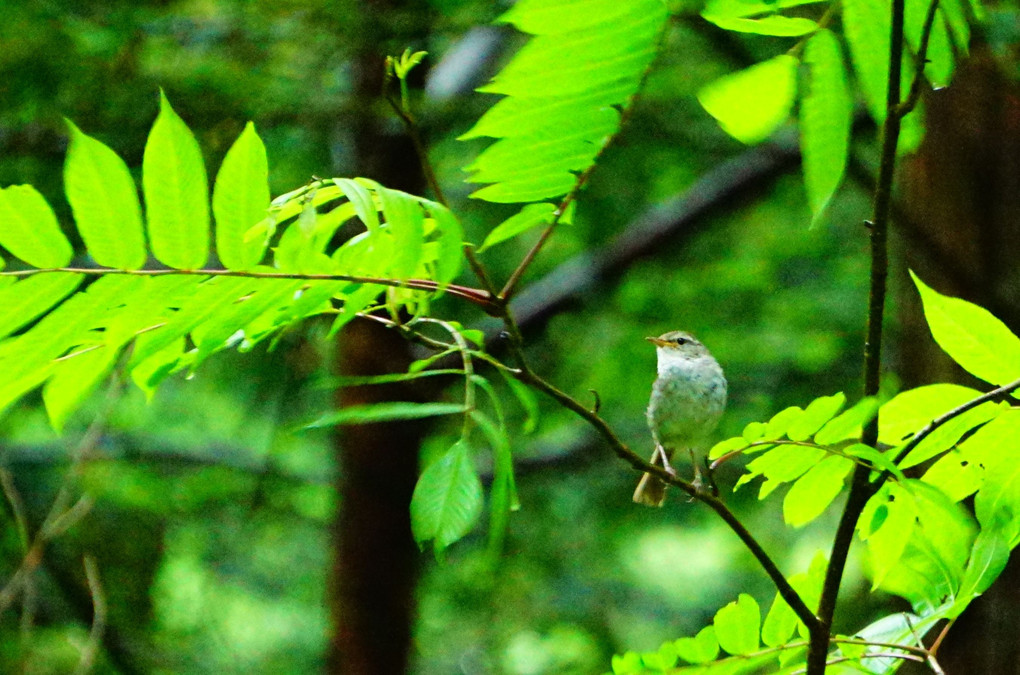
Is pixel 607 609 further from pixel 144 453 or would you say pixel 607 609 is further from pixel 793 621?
pixel 793 621

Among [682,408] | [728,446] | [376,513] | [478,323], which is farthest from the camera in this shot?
[478,323]

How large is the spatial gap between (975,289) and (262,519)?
3908 mm

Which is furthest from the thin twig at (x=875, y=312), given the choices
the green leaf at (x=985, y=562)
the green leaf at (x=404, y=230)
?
the green leaf at (x=404, y=230)

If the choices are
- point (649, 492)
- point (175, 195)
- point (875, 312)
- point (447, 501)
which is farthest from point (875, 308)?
point (649, 492)

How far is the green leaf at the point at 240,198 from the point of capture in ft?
3.49

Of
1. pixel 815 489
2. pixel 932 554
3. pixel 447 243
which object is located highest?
pixel 447 243

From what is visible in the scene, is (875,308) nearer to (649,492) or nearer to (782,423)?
(782,423)

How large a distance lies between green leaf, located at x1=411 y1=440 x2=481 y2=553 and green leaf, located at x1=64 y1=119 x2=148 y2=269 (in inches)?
15.1

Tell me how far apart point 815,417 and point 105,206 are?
2.68ft

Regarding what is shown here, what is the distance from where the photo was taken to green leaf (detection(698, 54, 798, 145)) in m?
0.97

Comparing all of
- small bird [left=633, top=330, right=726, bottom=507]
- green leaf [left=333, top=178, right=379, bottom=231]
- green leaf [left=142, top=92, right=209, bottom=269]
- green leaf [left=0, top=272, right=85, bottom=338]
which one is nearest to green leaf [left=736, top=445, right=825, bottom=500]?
green leaf [left=333, top=178, right=379, bottom=231]

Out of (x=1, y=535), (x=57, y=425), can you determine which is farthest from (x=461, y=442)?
(x=1, y=535)

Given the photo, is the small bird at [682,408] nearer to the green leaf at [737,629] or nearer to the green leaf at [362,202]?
the green leaf at [737,629]

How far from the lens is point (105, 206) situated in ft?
3.54
